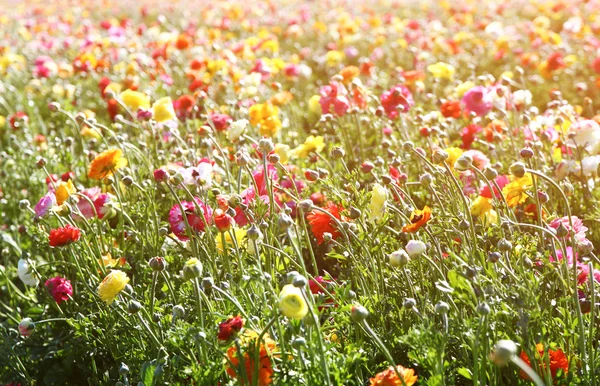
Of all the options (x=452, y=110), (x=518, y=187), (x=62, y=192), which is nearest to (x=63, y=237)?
(x=62, y=192)

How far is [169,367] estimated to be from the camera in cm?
202

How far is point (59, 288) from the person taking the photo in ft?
8.14

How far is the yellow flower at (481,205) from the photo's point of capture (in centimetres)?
220

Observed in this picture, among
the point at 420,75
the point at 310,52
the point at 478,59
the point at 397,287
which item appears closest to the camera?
the point at 397,287

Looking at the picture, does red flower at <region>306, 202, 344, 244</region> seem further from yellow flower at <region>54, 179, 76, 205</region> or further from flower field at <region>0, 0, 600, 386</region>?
yellow flower at <region>54, 179, 76, 205</region>

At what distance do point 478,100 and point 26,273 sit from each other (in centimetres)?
205

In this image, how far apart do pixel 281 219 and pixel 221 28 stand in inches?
256

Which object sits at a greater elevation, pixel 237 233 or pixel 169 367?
pixel 237 233

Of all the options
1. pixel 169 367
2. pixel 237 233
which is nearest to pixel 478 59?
pixel 237 233

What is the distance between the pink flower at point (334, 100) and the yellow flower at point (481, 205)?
1.18m

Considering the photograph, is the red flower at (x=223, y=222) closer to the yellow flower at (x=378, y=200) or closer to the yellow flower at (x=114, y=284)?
the yellow flower at (x=114, y=284)

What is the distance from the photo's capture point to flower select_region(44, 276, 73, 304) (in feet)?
8.14

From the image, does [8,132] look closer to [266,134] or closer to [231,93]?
[231,93]

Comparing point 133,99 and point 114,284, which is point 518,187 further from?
point 133,99
